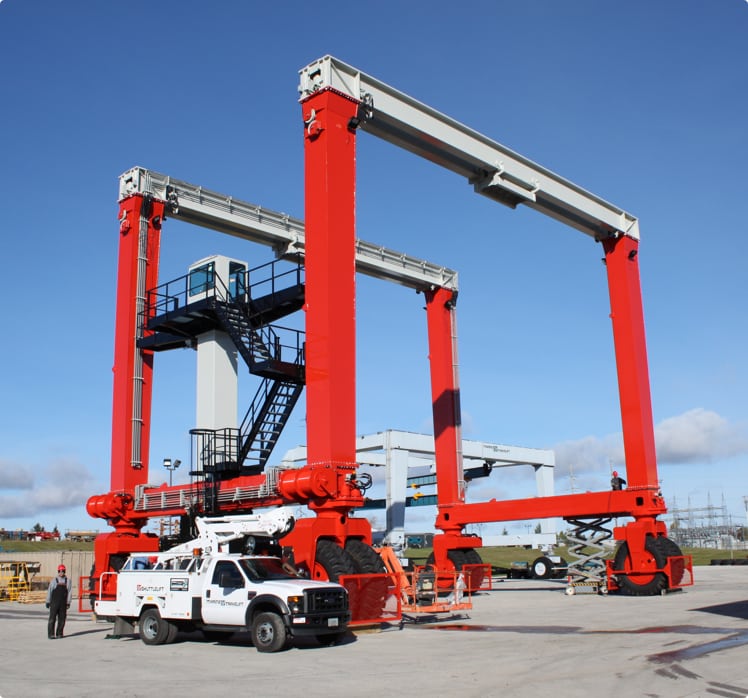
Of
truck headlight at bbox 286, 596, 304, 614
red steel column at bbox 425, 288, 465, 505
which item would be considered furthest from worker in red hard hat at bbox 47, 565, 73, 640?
red steel column at bbox 425, 288, 465, 505

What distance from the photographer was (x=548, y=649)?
516 inches

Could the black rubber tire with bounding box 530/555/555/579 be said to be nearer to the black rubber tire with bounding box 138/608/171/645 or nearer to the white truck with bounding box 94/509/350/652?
the white truck with bounding box 94/509/350/652

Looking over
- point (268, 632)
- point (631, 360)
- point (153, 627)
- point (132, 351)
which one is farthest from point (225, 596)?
point (631, 360)

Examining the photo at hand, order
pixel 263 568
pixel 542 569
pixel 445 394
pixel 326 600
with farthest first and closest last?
pixel 542 569, pixel 445 394, pixel 263 568, pixel 326 600

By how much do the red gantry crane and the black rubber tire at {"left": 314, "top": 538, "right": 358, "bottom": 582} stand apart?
0.03 meters

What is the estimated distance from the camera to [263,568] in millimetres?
15102

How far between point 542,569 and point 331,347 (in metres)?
25.6

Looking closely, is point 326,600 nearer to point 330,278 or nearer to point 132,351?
point 330,278

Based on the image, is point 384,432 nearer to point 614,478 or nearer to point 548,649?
point 614,478

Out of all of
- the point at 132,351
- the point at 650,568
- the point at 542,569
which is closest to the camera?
the point at 650,568

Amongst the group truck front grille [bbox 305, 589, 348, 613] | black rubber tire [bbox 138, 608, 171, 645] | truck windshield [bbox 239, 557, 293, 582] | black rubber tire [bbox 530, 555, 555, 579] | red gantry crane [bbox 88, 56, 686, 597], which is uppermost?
red gantry crane [bbox 88, 56, 686, 597]

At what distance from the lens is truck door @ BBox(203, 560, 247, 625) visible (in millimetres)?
14273

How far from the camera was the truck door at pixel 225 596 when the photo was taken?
1427 cm

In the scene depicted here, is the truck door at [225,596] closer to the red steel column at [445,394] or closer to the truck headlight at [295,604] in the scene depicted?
the truck headlight at [295,604]
